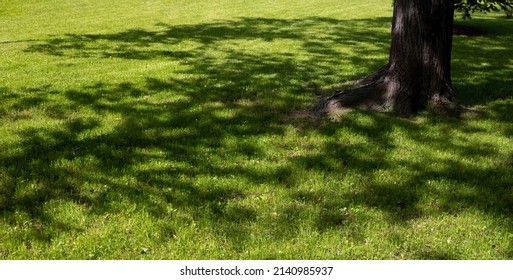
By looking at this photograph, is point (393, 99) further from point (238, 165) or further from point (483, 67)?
point (483, 67)

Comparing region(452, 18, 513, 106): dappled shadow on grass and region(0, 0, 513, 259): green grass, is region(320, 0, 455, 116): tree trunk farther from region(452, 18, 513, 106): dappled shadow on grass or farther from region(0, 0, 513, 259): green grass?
region(452, 18, 513, 106): dappled shadow on grass

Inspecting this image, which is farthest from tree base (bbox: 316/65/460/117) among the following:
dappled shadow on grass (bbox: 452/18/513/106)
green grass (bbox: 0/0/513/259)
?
dappled shadow on grass (bbox: 452/18/513/106)

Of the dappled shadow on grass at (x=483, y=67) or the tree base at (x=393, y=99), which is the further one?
the dappled shadow on grass at (x=483, y=67)

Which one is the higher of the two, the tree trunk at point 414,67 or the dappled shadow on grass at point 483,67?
the tree trunk at point 414,67

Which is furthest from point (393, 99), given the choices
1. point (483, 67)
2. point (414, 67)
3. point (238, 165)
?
point (483, 67)

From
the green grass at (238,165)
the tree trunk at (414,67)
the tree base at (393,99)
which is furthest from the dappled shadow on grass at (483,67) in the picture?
the tree trunk at (414,67)

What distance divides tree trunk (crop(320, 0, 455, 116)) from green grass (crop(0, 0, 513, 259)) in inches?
17.6

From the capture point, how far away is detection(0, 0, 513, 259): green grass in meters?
5.17

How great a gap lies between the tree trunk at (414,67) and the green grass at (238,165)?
447mm

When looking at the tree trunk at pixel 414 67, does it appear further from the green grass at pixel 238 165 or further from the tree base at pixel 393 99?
the green grass at pixel 238 165

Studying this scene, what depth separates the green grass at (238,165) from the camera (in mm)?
5168

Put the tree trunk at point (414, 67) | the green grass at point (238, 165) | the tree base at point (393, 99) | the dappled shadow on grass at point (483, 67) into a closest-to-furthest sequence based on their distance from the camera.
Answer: the green grass at point (238, 165) → the tree trunk at point (414, 67) → the tree base at point (393, 99) → the dappled shadow on grass at point (483, 67)

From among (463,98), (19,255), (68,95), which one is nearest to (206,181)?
(19,255)

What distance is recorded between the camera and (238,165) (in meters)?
6.82
